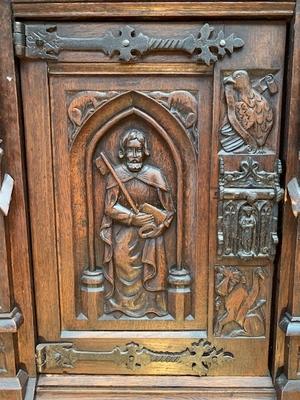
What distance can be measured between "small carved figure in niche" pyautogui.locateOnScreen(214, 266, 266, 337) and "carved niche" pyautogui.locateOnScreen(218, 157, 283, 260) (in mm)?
57

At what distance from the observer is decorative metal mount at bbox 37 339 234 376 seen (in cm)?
125

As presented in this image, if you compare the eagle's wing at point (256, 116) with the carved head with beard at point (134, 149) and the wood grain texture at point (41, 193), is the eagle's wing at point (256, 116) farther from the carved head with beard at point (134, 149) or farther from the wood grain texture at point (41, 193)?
the wood grain texture at point (41, 193)

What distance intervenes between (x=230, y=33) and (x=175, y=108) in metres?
0.20

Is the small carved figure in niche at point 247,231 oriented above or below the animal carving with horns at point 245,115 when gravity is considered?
below

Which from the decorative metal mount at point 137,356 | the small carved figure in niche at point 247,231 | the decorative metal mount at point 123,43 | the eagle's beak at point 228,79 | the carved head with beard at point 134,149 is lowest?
the decorative metal mount at point 137,356

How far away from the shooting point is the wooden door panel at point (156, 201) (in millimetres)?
1098

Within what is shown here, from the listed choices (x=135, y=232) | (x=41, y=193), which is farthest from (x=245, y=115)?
(x=41, y=193)

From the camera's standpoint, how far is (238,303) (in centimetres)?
123

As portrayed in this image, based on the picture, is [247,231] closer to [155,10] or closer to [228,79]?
[228,79]

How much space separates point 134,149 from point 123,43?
0.78ft

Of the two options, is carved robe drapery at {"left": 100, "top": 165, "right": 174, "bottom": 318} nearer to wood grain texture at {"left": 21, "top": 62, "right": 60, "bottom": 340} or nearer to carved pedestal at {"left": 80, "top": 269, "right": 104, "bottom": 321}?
carved pedestal at {"left": 80, "top": 269, "right": 104, "bottom": 321}

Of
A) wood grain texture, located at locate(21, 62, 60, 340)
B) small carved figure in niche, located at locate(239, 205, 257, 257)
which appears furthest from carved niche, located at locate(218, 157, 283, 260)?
wood grain texture, located at locate(21, 62, 60, 340)

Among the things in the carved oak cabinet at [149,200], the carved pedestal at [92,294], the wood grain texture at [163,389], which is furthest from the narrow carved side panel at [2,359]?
the carved pedestal at [92,294]

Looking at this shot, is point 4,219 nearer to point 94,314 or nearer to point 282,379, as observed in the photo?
point 94,314
